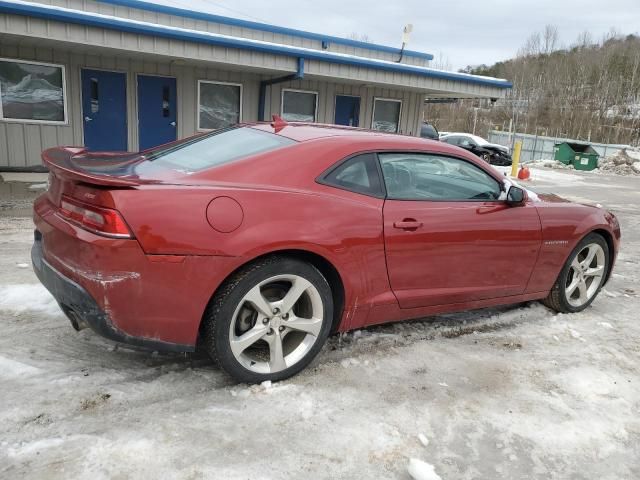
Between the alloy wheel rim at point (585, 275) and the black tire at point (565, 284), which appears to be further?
the alloy wheel rim at point (585, 275)

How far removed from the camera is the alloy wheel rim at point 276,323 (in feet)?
9.05

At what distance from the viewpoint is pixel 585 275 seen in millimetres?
4457

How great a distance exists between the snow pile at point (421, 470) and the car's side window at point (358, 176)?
150 cm

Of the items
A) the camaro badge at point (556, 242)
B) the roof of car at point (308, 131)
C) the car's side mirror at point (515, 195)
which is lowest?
the camaro badge at point (556, 242)

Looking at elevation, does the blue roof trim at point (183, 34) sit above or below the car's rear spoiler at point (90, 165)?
above

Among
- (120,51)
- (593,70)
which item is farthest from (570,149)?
(593,70)

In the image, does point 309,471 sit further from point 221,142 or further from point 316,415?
point 221,142

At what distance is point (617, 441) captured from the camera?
266 cm

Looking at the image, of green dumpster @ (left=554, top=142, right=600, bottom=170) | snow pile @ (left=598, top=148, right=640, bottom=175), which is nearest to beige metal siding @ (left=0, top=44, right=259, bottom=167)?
green dumpster @ (left=554, top=142, right=600, bottom=170)

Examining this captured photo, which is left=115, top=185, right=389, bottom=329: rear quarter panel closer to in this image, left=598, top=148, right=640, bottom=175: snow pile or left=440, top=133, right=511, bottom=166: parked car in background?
left=440, top=133, right=511, bottom=166: parked car in background

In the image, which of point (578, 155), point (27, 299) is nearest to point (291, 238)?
point (27, 299)

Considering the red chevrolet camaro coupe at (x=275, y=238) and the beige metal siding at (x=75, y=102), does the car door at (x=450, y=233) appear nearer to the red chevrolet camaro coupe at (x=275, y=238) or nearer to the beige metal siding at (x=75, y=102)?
the red chevrolet camaro coupe at (x=275, y=238)

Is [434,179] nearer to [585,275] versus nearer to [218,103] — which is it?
[585,275]

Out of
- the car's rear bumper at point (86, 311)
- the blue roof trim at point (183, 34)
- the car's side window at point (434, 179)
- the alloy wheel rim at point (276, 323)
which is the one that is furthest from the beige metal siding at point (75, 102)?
the alloy wheel rim at point (276, 323)
